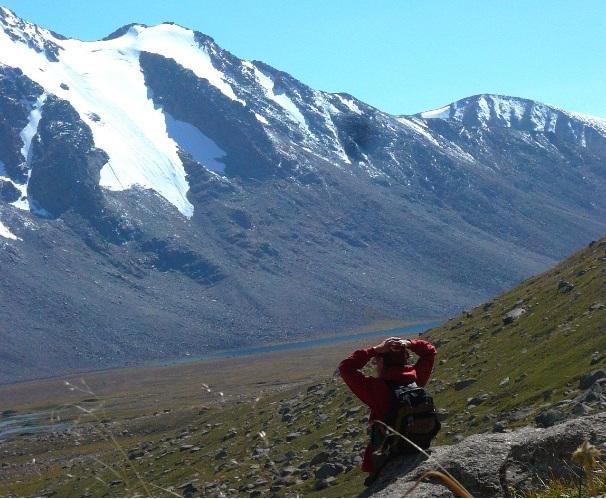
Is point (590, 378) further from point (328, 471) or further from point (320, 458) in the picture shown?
point (320, 458)

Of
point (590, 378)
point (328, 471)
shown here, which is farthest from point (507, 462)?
point (328, 471)

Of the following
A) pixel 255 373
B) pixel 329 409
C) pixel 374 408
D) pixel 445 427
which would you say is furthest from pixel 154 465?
pixel 255 373

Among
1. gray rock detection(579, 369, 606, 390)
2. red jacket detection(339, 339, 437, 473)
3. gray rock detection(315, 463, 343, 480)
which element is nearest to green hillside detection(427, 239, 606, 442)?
gray rock detection(579, 369, 606, 390)

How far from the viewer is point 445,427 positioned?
3186cm

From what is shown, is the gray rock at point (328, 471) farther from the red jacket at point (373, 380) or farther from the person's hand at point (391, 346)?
the person's hand at point (391, 346)

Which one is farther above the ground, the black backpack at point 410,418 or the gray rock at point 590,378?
the black backpack at point 410,418

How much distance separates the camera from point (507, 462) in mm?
8812

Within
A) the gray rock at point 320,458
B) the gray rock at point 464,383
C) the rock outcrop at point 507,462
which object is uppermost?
the rock outcrop at point 507,462

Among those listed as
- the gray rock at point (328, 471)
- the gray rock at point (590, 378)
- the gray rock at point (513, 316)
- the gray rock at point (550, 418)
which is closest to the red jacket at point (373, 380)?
the gray rock at point (550, 418)

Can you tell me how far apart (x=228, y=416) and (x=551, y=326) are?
34.7 meters

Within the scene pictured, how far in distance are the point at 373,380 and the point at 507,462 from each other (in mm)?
1807

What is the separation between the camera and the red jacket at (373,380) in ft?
32.1

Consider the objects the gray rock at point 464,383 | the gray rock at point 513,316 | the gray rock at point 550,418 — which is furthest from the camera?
the gray rock at point 513,316

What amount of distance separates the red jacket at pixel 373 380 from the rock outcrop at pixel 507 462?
→ 0.64 metres
